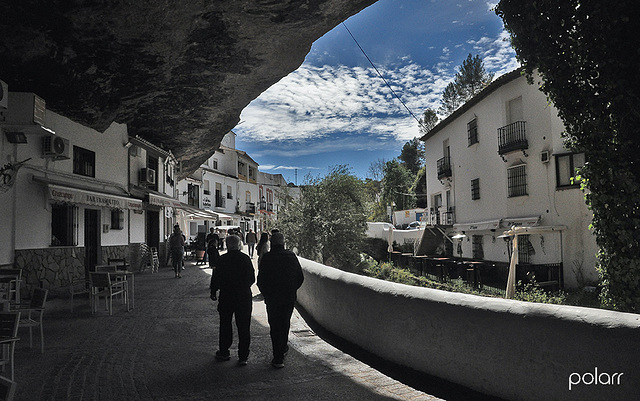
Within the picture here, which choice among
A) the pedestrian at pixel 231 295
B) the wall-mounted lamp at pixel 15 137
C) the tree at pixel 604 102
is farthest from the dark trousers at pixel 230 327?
the wall-mounted lamp at pixel 15 137

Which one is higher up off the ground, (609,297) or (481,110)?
(481,110)

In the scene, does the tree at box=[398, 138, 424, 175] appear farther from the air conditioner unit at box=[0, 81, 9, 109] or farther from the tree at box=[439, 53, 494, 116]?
the air conditioner unit at box=[0, 81, 9, 109]

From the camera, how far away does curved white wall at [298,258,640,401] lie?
115 inches

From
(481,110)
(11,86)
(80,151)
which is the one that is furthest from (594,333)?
(481,110)

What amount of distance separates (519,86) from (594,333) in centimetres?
1791

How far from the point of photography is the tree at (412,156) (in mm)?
61781

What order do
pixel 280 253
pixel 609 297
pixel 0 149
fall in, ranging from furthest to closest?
pixel 0 149, pixel 609 297, pixel 280 253

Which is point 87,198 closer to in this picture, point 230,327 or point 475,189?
point 230,327

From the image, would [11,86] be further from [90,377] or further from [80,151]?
[90,377]

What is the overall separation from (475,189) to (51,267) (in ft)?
64.7

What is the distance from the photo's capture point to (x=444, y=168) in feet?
86.0

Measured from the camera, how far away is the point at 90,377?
453 cm

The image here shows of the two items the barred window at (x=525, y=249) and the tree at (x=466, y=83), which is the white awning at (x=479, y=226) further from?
the tree at (x=466, y=83)

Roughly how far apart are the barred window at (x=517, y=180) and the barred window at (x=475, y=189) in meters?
2.96
